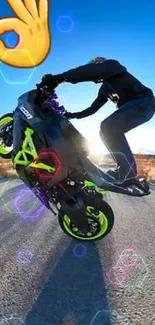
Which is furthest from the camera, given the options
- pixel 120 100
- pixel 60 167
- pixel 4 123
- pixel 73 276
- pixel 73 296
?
pixel 4 123

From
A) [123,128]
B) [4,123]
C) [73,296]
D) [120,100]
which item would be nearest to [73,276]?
[73,296]

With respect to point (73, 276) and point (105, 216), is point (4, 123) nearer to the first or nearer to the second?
point (105, 216)

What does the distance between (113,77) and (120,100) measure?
30cm

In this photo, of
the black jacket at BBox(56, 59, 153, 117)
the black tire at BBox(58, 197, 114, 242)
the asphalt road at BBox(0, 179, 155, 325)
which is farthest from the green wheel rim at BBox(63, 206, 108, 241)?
the black jacket at BBox(56, 59, 153, 117)

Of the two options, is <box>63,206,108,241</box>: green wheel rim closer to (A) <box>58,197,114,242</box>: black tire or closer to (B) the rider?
(A) <box>58,197,114,242</box>: black tire

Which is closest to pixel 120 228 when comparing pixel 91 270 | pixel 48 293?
pixel 91 270

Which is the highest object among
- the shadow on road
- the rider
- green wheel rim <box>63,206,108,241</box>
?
the rider

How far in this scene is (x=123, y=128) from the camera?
411 centimetres

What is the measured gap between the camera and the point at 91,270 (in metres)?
3.63

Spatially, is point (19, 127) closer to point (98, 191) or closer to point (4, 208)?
point (98, 191)

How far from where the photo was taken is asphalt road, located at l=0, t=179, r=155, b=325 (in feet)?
8.63

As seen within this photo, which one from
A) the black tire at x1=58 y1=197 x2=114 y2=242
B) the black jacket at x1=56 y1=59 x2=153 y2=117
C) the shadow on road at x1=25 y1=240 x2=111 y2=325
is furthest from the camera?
the black tire at x1=58 y1=197 x2=114 y2=242

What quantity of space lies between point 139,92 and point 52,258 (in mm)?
1939

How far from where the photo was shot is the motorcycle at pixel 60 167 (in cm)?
404
